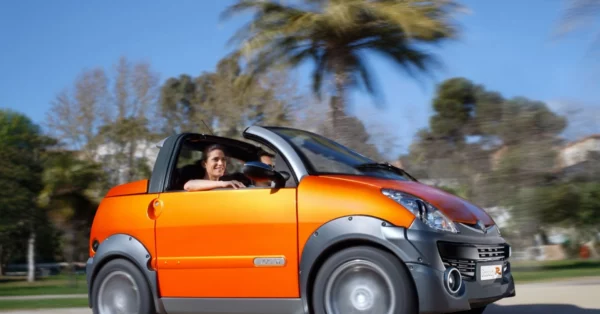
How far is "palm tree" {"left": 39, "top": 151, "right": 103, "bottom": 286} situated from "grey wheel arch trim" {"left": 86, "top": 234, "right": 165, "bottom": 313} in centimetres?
2057

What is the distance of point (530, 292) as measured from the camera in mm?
8328

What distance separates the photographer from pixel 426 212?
500 centimetres

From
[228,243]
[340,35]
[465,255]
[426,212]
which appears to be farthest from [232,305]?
[340,35]

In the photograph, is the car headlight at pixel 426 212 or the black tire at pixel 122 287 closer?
the car headlight at pixel 426 212

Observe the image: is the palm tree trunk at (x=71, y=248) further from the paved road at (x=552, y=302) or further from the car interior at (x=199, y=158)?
the car interior at (x=199, y=158)

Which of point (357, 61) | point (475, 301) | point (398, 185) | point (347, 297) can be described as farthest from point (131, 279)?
point (357, 61)

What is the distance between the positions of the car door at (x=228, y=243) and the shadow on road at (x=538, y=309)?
2733 mm

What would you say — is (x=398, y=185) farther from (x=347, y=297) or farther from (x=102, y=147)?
(x=102, y=147)

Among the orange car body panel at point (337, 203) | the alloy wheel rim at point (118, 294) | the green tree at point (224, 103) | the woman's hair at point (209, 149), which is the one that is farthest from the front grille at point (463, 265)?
the green tree at point (224, 103)

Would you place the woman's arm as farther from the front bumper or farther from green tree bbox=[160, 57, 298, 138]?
green tree bbox=[160, 57, 298, 138]

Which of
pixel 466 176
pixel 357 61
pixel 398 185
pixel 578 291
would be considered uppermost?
pixel 357 61

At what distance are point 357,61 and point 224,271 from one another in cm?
1294

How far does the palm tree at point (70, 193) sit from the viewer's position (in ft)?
85.8

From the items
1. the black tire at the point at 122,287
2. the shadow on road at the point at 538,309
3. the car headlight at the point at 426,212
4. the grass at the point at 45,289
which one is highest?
the car headlight at the point at 426,212
